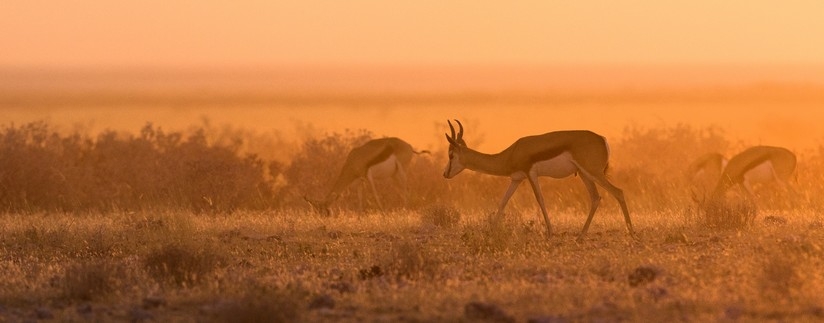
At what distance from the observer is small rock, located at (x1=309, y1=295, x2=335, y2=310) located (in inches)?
439

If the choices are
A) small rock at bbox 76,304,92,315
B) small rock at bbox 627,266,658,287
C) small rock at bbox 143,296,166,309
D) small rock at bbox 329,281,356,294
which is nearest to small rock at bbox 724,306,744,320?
small rock at bbox 627,266,658,287

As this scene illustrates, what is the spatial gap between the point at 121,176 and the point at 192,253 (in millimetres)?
13268

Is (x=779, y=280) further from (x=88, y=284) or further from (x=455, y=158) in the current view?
(x=455, y=158)

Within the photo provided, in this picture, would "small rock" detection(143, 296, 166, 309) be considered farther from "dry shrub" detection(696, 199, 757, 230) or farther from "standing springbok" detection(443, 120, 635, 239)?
"dry shrub" detection(696, 199, 757, 230)

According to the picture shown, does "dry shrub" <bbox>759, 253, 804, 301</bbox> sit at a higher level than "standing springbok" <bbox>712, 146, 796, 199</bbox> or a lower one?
lower

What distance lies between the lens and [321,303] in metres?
11.2

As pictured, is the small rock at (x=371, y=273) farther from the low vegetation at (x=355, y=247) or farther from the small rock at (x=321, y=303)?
the small rock at (x=321, y=303)

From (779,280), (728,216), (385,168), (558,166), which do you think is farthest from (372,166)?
(779,280)

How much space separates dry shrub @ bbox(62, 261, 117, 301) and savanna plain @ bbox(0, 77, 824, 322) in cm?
1

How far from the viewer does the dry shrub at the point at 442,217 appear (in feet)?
62.4

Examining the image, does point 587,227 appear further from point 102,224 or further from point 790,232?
point 102,224

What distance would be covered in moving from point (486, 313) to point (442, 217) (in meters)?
8.65

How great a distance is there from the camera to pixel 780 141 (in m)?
47.6

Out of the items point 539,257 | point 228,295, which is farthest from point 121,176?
point 228,295
